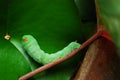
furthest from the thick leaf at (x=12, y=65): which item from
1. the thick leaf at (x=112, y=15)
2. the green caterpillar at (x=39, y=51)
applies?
the thick leaf at (x=112, y=15)

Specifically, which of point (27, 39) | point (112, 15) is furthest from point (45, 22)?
point (112, 15)

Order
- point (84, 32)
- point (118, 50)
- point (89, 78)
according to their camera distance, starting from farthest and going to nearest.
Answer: point (84, 32) < point (89, 78) < point (118, 50)

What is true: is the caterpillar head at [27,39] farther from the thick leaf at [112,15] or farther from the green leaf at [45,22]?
the thick leaf at [112,15]

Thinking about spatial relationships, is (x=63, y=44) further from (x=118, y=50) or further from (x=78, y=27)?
(x=118, y=50)

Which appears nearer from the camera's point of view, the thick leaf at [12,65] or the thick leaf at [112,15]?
the thick leaf at [112,15]

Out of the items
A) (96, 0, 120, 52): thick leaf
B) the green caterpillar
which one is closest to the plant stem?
the green caterpillar

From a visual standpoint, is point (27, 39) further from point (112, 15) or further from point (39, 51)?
point (112, 15)

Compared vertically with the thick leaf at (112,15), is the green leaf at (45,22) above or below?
below

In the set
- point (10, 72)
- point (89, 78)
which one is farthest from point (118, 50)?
point (10, 72)
